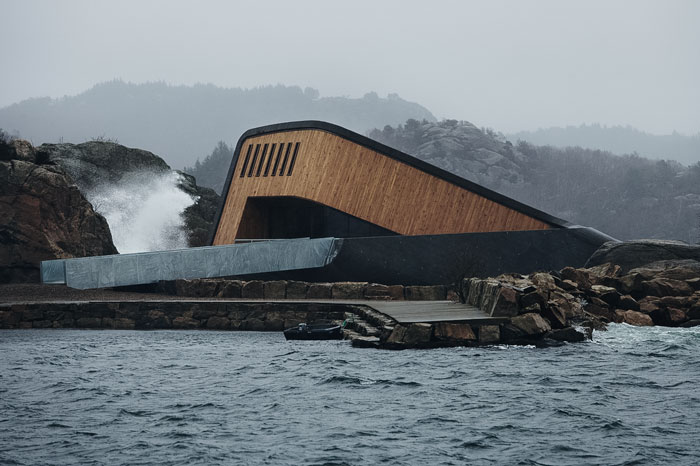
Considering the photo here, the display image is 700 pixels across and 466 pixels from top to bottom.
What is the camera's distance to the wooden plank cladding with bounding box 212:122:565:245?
31453 mm

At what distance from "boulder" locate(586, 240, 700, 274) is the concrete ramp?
10128 millimetres

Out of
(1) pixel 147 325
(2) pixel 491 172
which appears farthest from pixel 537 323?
(2) pixel 491 172

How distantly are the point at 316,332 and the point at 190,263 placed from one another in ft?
26.2

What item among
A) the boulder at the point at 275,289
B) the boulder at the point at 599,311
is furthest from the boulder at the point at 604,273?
the boulder at the point at 275,289

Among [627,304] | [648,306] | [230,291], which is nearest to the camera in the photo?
[648,306]

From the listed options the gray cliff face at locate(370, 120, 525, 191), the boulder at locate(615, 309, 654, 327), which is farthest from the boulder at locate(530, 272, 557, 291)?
the gray cliff face at locate(370, 120, 525, 191)

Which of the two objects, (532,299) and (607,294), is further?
(607,294)

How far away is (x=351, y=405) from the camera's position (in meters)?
13.3

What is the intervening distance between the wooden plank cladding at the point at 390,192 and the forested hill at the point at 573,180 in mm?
94024

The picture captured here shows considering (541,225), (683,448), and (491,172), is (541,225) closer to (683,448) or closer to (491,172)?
(683,448)

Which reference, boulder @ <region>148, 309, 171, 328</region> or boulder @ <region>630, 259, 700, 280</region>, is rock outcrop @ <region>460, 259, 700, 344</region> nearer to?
boulder @ <region>630, 259, 700, 280</region>

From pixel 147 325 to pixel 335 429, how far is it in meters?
14.4

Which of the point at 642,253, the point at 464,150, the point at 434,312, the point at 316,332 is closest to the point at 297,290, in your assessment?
the point at 316,332

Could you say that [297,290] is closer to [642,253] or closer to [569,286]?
[569,286]
